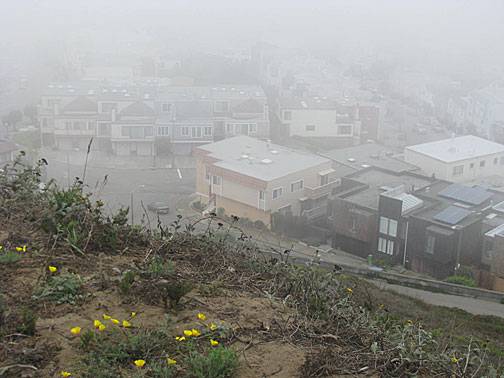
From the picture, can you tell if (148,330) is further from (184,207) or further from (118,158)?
(118,158)

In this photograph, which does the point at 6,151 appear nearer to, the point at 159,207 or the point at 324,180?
the point at 159,207

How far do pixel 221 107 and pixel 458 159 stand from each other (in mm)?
4400

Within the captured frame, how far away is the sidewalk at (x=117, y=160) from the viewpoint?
9664 mm

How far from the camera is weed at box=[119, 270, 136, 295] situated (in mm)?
1578

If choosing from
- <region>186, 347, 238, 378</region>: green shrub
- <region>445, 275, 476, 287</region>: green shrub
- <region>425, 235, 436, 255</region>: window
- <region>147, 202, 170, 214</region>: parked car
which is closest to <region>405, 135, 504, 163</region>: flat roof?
<region>425, 235, 436, 255</region>: window

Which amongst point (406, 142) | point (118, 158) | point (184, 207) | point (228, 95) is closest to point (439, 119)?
point (406, 142)

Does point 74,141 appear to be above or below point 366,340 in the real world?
below

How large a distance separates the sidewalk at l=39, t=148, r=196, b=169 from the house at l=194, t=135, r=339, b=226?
5.08ft

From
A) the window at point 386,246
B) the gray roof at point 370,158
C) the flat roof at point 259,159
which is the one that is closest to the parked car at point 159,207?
the flat roof at point 259,159

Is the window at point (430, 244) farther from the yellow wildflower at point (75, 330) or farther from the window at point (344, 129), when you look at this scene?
the window at point (344, 129)

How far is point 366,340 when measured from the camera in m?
1.51

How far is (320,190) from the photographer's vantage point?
786cm

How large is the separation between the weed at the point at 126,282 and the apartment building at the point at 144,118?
9.13 meters

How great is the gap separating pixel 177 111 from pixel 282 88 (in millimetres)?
3970
